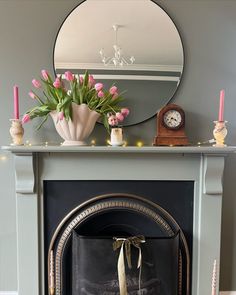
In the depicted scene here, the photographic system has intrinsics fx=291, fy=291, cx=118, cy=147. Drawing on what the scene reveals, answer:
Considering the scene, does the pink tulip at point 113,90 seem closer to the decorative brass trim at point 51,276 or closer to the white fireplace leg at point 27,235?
the white fireplace leg at point 27,235

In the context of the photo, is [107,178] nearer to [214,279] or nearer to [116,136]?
[116,136]

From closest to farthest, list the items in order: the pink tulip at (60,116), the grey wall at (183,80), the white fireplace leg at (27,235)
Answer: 1. the pink tulip at (60,116)
2. the white fireplace leg at (27,235)
3. the grey wall at (183,80)

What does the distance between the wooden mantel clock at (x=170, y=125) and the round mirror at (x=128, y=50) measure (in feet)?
0.34

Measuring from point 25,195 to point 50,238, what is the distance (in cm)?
32

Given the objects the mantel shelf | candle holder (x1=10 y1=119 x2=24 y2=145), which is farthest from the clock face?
candle holder (x1=10 y1=119 x2=24 y2=145)

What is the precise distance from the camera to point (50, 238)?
71.4 inches

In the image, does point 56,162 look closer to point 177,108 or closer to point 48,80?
point 48,80

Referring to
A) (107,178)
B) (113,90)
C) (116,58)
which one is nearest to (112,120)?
(113,90)

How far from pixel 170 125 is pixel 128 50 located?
22.1 inches

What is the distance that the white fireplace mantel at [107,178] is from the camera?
1.74 m

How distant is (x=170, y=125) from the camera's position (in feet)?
5.92

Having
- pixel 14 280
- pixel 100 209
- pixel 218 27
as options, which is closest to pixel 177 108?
pixel 218 27

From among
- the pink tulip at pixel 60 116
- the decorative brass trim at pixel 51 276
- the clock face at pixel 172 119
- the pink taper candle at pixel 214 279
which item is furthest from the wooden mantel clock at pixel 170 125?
the decorative brass trim at pixel 51 276

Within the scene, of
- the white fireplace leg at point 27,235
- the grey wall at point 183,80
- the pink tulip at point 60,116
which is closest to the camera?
the pink tulip at point 60,116
